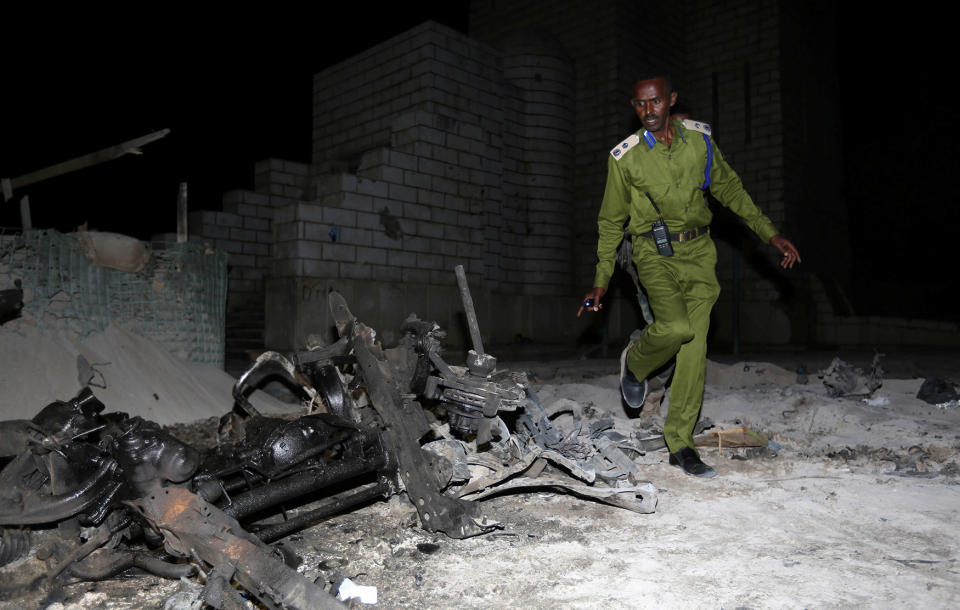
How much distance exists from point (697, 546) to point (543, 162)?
929 cm

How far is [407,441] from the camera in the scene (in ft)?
6.95

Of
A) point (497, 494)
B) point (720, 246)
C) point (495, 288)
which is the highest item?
point (720, 246)

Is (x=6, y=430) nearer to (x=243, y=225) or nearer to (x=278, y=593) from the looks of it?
(x=278, y=593)

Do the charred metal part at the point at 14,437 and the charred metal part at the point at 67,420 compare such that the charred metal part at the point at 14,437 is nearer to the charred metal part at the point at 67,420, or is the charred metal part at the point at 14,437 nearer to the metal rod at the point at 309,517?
the charred metal part at the point at 67,420

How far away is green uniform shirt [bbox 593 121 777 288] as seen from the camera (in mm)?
2973

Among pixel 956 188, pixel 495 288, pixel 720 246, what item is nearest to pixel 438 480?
pixel 495 288

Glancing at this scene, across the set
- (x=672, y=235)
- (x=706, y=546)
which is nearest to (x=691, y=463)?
(x=706, y=546)

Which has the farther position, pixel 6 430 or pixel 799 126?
pixel 799 126

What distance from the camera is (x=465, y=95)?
9.34 metres

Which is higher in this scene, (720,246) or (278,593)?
(720,246)

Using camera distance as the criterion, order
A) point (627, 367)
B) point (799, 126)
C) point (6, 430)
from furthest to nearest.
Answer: point (799, 126) → point (627, 367) → point (6, 430)

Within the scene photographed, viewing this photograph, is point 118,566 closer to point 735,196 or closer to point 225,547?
point 225,547

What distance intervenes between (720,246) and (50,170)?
9.56 m

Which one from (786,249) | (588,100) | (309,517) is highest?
(588,100)
